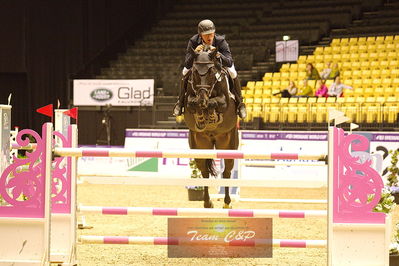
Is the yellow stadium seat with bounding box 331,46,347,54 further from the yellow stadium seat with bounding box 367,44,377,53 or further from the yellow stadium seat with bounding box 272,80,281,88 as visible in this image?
the yellow stadium seat with bounding box 272,80,281,88

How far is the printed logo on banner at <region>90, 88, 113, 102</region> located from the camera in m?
14.9

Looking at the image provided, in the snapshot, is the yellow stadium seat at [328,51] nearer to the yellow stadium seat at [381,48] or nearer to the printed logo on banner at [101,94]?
the yellow stadium seat at [381,48]

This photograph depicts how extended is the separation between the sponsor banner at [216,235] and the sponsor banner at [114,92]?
1036cm

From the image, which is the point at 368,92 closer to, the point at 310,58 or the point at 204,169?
the point at 310,58

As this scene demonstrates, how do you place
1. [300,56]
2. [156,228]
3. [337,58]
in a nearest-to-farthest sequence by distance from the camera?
[156,228]
[337,58]
[300,56]

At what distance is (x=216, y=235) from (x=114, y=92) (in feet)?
35.4

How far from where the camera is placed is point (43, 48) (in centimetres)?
1864

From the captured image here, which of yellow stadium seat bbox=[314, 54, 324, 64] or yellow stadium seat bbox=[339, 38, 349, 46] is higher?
yellow stadium seat bbox=[339, 38, 349, 46]

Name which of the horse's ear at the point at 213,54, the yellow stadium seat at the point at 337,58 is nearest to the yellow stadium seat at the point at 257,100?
the yellow stadium seat at the point at 337,58

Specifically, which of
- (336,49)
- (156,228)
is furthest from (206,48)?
(336,49)

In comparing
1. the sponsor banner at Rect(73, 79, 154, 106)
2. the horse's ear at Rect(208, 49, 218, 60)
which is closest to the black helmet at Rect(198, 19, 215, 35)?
the horse's ear at Rect(208, 49, 218, 60)

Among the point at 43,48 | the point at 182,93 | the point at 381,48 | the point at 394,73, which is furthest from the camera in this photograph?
the point at 43,48

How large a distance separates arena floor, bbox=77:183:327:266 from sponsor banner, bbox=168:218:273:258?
51 cm

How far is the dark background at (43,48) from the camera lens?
59.7 feet
